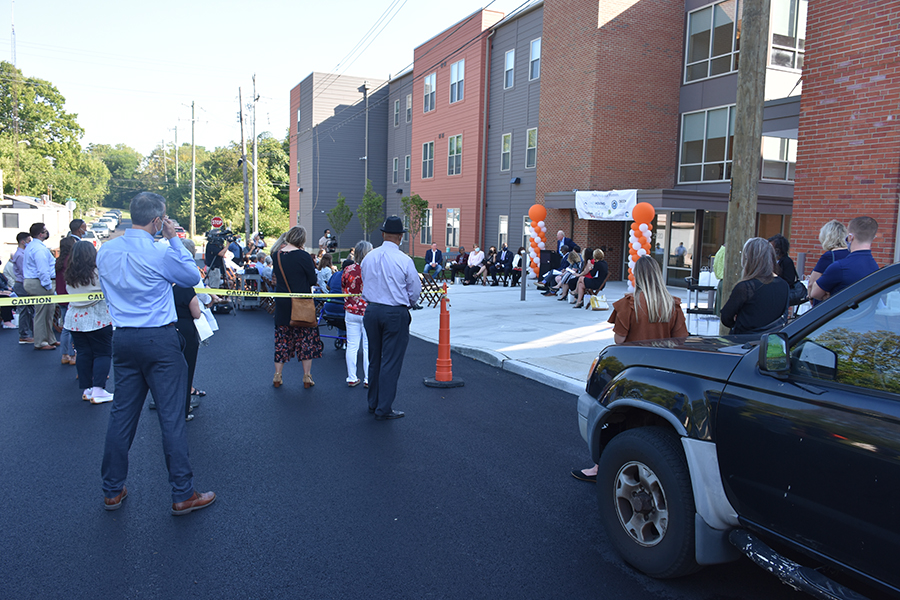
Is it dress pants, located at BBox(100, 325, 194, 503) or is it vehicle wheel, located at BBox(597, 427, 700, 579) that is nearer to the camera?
vehicle wheel, located at BBox(597, 427, 700, 579)

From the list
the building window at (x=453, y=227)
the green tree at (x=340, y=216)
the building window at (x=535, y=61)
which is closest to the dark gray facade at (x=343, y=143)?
the green tree at (x=340, y=216)

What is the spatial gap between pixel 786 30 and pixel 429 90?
684 inches

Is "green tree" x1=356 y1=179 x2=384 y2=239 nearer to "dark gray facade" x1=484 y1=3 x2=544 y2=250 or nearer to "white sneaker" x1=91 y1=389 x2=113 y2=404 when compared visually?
"dark gray facade" x1=484 y1=3 x2=544 y2=250

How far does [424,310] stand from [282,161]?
53.0 meters

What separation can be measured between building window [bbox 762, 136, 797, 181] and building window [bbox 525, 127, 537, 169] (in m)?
8.24

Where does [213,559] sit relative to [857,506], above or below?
below

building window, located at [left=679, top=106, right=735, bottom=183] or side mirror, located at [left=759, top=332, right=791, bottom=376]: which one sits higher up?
building window, located at [left=679, top=106, right=735, bottom=183]

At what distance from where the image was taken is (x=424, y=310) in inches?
642

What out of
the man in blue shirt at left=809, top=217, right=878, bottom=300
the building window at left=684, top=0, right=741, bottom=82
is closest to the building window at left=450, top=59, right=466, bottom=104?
the building window at left=684, top=0, right=741, bottom=82

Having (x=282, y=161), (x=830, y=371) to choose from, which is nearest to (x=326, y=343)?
(x=830, y=371)

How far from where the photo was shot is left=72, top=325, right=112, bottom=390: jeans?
7059mm

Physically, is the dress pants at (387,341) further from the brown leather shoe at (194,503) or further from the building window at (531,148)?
the building window at (531,148)

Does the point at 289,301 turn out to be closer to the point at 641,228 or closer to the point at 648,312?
the point at 648,312

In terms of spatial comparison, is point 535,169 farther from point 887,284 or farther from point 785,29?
point 887,284
